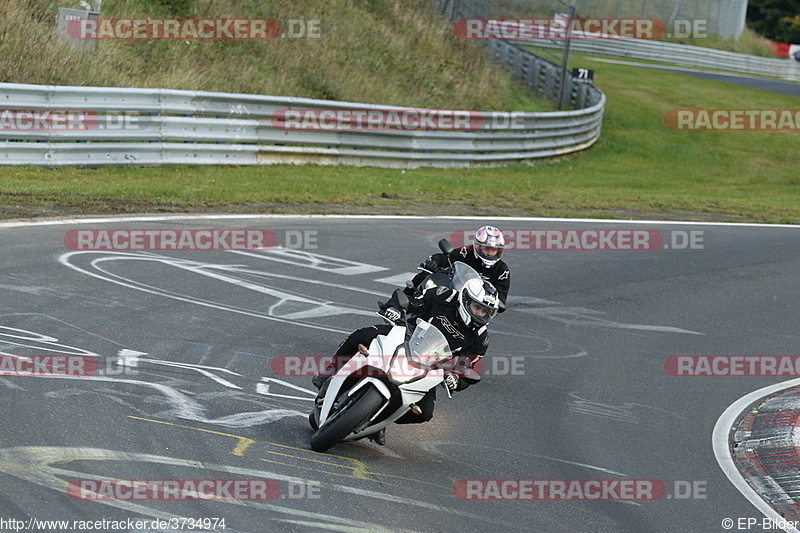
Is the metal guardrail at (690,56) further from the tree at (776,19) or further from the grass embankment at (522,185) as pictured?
the grass embankment at (522,185)

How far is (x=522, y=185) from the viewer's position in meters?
21.7

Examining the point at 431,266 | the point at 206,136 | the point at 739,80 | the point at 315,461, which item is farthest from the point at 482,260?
the point at 739,80

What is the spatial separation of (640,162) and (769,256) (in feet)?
41.3

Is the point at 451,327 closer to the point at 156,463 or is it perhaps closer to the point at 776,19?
the point at 156,463

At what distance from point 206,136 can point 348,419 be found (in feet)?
40.8

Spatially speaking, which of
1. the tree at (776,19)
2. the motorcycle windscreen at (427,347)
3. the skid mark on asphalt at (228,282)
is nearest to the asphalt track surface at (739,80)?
the tree at (776,19)

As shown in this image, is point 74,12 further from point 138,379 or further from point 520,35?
point 520,35

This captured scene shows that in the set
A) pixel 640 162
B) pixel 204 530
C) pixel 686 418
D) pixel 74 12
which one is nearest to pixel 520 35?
pixel 640 162

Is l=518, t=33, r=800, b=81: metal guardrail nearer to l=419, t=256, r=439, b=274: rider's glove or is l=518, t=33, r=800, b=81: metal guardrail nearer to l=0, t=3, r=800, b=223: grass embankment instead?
l=0, t=3, r=800, b=223: grass embankment

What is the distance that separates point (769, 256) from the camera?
1677 cm

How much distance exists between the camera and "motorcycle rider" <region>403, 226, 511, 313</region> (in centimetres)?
925

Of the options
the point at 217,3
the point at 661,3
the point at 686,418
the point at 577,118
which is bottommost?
the point at 686,418

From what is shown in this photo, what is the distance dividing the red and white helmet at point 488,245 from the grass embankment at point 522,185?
6.79 meters

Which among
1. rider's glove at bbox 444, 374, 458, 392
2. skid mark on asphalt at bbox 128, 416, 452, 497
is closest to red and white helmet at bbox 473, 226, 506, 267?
rider's glove at bbox 444, 374, 458, 392
